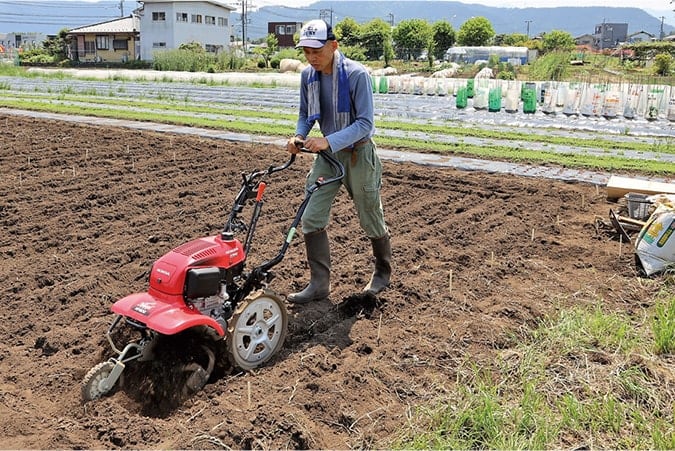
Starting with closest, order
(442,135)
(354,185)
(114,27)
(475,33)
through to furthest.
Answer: (354,185) < (442,135) < (114,27) < (475,33)

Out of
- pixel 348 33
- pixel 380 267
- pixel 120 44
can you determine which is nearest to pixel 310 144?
pixel 380 267

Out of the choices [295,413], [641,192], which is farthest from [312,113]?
[641,192]

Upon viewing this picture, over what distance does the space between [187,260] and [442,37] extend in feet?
231

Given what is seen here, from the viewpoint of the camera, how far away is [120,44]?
65.8 metres

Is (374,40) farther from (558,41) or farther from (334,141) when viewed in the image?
(334,141)

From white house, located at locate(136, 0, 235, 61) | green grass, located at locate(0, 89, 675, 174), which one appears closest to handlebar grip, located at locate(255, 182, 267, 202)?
green grass, located at locate(0, 89, 675, 174)

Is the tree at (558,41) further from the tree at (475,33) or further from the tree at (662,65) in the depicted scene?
the tree at (662,65)

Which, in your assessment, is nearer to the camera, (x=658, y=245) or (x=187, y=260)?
(x=187, y=260)

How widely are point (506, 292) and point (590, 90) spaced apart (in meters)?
13.7

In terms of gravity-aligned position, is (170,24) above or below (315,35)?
Result: above

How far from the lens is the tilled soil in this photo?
10.9 feet

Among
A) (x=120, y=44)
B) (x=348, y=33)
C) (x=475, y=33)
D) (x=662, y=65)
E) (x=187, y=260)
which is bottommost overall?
(x=187, y=260)

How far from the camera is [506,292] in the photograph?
4.99 meters

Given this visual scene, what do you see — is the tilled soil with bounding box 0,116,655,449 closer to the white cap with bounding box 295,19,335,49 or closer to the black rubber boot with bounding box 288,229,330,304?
the black rubber boot with bounding box 288,229,330,304
